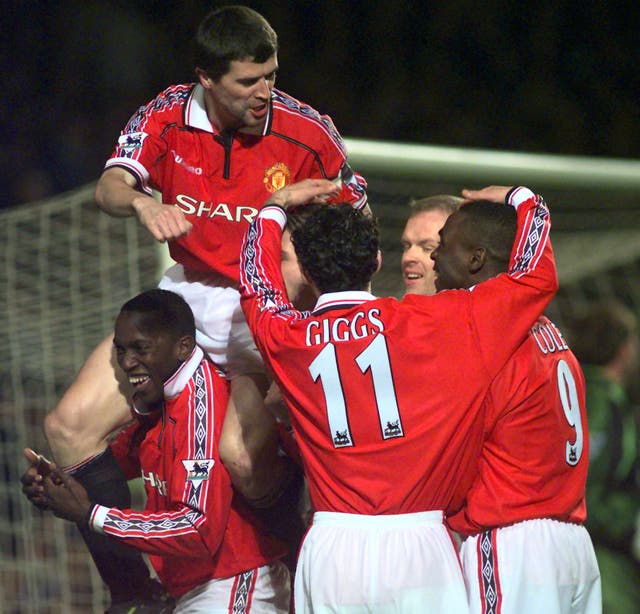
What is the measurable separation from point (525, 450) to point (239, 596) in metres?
0.96

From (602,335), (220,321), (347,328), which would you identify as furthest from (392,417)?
(602,335)

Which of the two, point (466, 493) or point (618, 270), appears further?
point (618, 270)

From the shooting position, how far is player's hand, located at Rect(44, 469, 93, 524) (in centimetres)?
294

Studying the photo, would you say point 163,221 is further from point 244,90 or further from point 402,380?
point 402,380

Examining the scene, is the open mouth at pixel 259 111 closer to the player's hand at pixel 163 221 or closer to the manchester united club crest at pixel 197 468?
the player's hand at pixel 163 221

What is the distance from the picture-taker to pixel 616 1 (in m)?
9.21

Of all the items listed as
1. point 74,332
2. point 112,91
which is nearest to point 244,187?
point 74,332

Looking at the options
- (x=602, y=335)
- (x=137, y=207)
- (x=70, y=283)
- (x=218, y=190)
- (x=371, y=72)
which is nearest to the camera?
(x=137, y=207)

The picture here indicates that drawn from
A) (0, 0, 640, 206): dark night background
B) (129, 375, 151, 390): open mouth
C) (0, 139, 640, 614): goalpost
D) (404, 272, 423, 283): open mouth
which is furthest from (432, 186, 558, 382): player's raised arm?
(0, 0, 640, 206): dark night background

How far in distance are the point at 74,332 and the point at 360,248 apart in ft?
9.26

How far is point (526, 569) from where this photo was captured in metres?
2.71

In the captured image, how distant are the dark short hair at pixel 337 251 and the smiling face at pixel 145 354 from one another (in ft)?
1.74

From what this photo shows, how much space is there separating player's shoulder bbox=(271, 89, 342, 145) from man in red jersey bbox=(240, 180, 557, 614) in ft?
2.15

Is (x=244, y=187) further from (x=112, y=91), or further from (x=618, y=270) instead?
(x=112, y=91)
